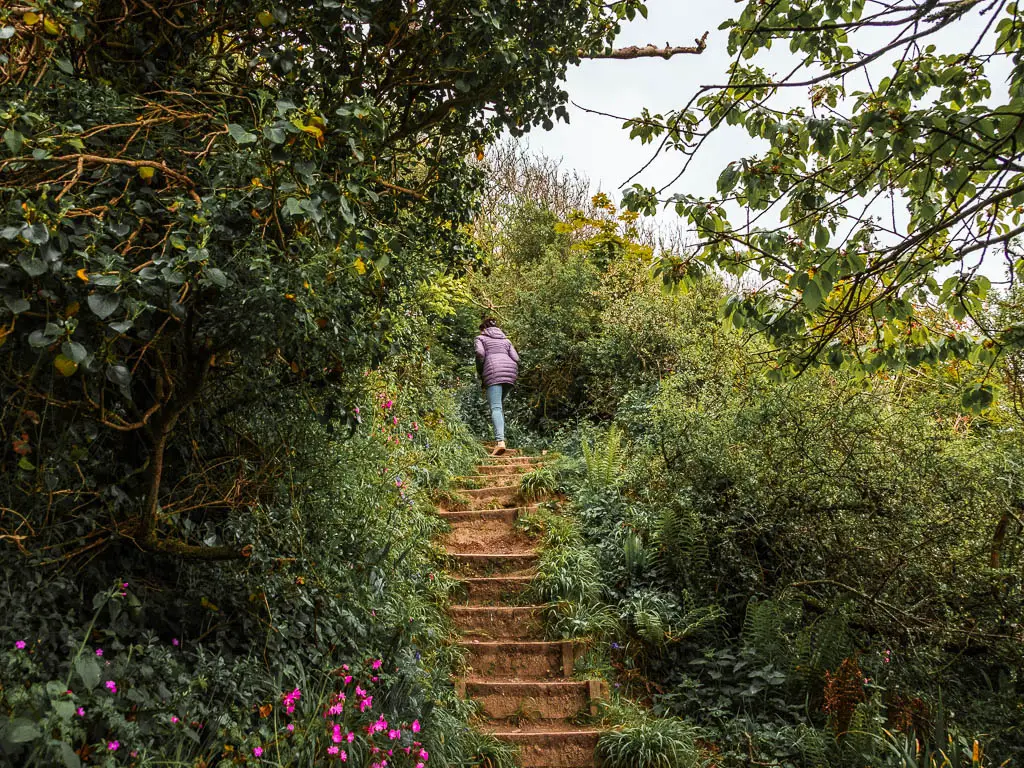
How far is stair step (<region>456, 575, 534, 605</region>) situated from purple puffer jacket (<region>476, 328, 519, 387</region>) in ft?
14.1

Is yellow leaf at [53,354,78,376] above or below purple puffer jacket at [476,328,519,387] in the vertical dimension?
below

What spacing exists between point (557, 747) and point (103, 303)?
4167 mm

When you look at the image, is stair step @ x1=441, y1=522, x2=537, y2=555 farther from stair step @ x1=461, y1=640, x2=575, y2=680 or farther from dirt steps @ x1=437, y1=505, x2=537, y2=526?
stair step @ x1=461, y1=640, x2=575, y2=680

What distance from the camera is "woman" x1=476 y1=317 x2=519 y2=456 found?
10.3 meters

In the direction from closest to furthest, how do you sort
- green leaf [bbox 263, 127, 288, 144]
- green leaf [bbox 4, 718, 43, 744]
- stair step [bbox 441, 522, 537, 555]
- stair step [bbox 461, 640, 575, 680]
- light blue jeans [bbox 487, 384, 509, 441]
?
green leaf [bbox 263, 127, 288, 144] → green leaf [bbox 4, 718, 43, 744] → stair step [bbox 461, 640, 575, 680] → stair step [bbox 441, 522, 537, 555] → light blue jeans [bbox 487, 384, 509, 441]

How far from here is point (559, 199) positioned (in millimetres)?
21438

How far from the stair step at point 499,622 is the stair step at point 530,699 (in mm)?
617

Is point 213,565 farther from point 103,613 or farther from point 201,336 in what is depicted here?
point 201,336

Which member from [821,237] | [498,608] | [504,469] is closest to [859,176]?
[821,237]

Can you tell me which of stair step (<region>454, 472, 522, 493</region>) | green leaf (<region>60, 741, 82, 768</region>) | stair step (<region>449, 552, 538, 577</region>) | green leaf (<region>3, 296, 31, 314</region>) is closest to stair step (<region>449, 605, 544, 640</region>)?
stair step (<region>449, 552, 538, 577</region>)

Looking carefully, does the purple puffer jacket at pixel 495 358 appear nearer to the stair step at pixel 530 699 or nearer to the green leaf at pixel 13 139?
the stair step at pixel 530 699

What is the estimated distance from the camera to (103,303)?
222 centimetres

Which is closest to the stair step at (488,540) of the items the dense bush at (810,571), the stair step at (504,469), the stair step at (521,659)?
the dense bush at (810,571)

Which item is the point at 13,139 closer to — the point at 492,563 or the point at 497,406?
the point at 492,563
